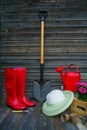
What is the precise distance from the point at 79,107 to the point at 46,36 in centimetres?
151

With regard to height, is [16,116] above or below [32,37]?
below

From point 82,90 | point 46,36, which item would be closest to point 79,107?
point 82,90

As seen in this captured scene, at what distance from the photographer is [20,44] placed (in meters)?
3.83

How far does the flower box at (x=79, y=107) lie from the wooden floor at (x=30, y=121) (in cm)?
21

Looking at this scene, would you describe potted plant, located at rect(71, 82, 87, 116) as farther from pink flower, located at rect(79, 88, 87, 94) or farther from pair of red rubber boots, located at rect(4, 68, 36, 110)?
pair of red rubber boots, located at rect(4, 68, 36, 110)

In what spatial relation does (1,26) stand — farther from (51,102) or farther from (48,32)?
(51,102)

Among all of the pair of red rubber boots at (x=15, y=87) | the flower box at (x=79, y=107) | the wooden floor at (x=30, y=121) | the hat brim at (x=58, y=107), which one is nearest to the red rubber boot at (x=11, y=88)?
the pair of red rubber boots at (x=15, y=87)

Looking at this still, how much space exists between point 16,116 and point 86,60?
64.4 inches

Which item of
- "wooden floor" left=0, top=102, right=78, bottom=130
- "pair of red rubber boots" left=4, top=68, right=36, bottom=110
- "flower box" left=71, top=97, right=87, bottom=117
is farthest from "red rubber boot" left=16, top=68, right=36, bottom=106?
"flower box" left=71, top=97, right=87, bottom=117

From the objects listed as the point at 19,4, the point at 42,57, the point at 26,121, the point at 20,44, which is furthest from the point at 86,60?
the point at 26,121

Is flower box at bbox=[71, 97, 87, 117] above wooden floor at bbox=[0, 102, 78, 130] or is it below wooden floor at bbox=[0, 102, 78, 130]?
above

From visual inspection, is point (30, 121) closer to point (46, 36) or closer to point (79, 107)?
point (79, 107)

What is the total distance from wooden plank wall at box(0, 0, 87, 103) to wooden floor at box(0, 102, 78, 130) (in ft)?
3.50

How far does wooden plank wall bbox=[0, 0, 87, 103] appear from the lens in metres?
3.78
